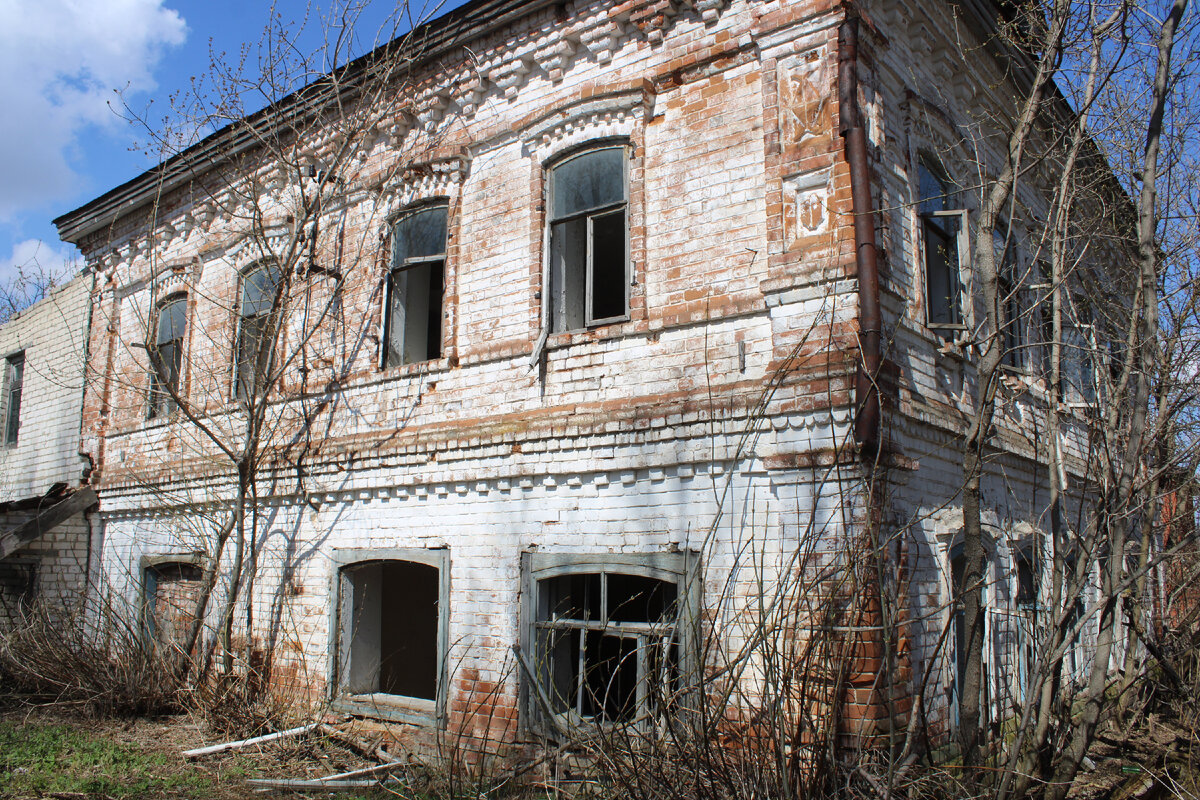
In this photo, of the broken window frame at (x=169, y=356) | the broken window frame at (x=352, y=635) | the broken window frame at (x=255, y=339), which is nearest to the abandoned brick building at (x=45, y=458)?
the broken window frame at (x=169, y=356)

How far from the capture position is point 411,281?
828cm

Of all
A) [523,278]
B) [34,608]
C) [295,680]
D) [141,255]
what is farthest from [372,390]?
[141,255]

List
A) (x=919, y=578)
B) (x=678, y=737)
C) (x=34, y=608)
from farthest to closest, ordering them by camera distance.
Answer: (x=34, y=608) < (x=919, y=578) < (x=678, y=737)

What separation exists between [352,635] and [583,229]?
4.16 meters

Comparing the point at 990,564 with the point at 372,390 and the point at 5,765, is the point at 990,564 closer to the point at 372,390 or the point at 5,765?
the point at 372,390

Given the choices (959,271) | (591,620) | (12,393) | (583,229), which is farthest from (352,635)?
(12,393)

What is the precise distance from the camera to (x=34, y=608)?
9031mm

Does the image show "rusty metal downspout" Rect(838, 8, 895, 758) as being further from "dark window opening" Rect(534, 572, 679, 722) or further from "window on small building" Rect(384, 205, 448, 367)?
"window on small building" Rect(384, 205, 448, 367)

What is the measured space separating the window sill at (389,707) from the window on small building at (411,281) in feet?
9.95

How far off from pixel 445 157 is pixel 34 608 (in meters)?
6.55

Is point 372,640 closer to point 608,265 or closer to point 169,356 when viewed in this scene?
point 608,265

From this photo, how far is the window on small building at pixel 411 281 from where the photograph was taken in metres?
8.03

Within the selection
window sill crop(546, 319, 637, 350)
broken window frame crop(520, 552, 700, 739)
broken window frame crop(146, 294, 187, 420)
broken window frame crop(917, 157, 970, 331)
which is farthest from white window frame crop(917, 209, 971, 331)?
broken window frame crop(146, 294, 187, 420)

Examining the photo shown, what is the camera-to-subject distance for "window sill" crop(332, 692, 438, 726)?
6965 millimetres
